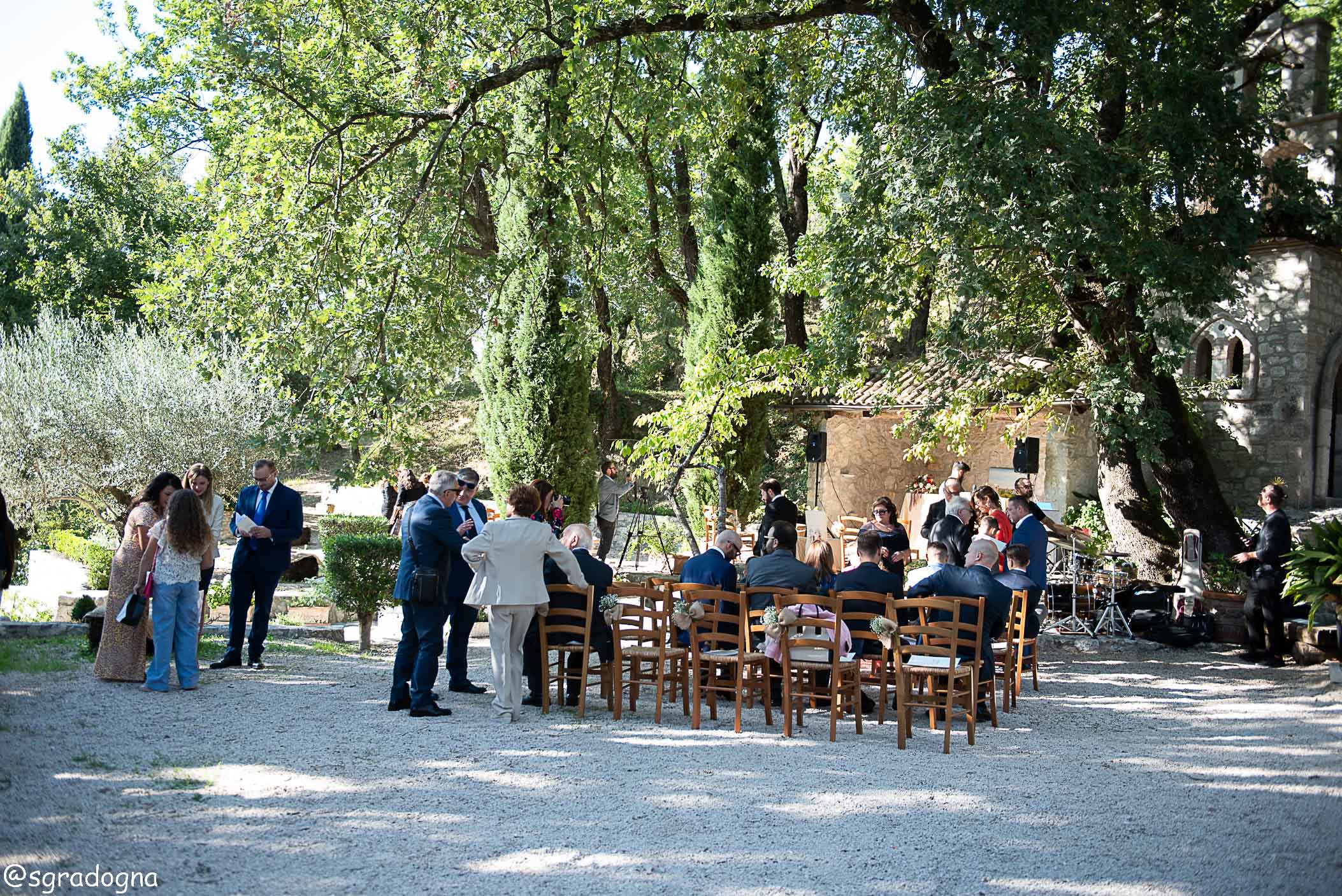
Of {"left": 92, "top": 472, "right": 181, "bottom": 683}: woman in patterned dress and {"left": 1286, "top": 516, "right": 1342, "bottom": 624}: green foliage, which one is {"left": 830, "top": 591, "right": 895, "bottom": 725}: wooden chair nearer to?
{"left": 1286, "top": 516, "right": 1342, "bottom": 624}: green foliage

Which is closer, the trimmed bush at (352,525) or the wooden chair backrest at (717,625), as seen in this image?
the wooden chair backrest at (717,625)

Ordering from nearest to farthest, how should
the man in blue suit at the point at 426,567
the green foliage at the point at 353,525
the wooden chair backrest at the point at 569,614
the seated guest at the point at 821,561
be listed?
the man in blue suit at the point at 426,567 < the wooden chair backrest at the point at 569,614 < the seated guest at the point at 821,561 < the green foliage at the point at 353,525

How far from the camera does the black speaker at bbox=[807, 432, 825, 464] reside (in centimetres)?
1933

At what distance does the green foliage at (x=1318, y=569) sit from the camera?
8.82 meters

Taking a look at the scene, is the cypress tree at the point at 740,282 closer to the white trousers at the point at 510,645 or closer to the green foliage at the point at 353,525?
the green foliage at the point at 353,525

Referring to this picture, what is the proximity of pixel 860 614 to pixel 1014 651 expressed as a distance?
209cm

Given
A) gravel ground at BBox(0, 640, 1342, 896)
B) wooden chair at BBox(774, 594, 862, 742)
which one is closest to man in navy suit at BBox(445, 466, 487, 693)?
gravel ground at BBox(0, 640, 1342, 896)

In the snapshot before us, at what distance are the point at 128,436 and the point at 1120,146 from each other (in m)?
12.3

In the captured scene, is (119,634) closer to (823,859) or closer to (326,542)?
(326,542)

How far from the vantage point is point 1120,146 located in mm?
10047

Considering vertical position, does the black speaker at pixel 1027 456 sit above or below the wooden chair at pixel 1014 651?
above

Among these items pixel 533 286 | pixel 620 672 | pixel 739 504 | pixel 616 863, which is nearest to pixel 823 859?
pixel 616 863

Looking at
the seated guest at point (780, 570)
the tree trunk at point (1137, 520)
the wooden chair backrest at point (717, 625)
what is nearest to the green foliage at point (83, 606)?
the wooden chair backrest at point (717, 625)

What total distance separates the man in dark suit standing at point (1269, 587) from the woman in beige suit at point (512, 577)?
21.9 feet
